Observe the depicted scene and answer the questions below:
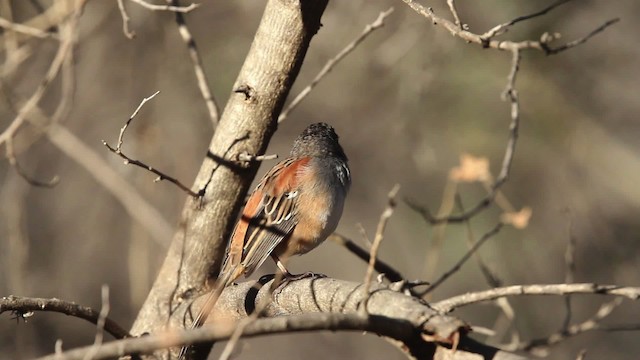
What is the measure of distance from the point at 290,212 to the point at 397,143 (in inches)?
153

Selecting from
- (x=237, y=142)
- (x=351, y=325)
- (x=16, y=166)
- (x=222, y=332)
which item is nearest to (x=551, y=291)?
(x=351, y=325)

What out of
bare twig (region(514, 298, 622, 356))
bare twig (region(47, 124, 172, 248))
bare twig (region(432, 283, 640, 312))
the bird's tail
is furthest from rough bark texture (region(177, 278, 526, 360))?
bare twig (region(514, 298, 622, 356))

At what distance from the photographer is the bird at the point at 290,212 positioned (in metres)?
4.70

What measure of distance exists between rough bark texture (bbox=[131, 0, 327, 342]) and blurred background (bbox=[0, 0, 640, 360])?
12.7ft

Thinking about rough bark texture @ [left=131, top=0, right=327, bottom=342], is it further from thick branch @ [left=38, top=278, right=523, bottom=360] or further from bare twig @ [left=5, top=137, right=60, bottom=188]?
bare twig @ [left=5, top=137, right=60, bottom=188]

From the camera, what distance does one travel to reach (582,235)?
890 cm

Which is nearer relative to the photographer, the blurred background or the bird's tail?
the bird's tail

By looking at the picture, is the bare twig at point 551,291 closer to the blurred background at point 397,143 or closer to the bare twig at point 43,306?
the bare twig at point 43,306

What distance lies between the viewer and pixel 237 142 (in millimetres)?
3652

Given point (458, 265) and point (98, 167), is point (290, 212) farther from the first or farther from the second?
point (458, 265)

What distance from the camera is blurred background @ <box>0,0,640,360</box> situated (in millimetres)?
7910

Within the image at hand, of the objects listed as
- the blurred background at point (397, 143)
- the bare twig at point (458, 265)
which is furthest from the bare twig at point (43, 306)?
the blurred background at point (397, 143)

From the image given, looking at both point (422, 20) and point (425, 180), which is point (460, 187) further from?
point (422, 20)

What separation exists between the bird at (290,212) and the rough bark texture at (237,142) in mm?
683
